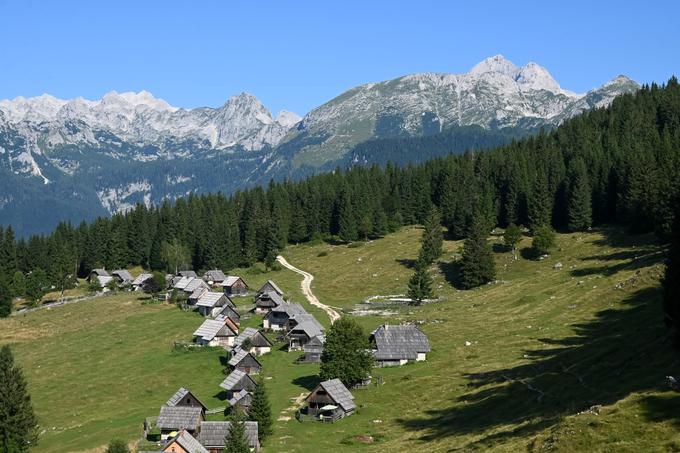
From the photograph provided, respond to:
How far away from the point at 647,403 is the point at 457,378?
31298 mm

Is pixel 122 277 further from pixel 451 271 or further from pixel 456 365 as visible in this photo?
pixel 456 365

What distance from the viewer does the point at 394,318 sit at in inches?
4483

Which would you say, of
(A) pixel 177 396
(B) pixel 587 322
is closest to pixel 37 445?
(A) pixel 177 396

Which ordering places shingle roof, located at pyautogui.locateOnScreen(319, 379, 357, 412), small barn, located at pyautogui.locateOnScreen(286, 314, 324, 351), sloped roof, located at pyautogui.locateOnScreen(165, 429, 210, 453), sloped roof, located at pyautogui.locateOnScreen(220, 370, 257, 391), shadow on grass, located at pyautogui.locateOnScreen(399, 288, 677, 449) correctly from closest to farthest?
shadow on grass, located at pyautogui.locateOnScreen(399, 288, 677, 449)
sloped roof, located at pyautogui.locateOnScreen(165, 429, 210, 453)
shingle roof, located at pyautogui.locateOnScreen(319, 379, 357, 412)
sloped roof, located at pyautogui.locateOnScreen(220, 370, 257, 391)
small barn, located at pyautogui.locateOnScreen(286, 314, 324, 351)

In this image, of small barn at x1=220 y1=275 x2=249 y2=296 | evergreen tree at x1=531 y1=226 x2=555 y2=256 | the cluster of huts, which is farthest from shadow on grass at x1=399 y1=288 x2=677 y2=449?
small barn at x1=220 y1=275 x2=249 y2=296

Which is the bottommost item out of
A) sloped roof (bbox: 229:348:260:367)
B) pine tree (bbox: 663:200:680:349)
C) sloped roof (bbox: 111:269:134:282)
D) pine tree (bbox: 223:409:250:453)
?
sloped roof (bbox: 229:348:260:367)

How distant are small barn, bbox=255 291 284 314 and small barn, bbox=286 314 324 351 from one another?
13.4m

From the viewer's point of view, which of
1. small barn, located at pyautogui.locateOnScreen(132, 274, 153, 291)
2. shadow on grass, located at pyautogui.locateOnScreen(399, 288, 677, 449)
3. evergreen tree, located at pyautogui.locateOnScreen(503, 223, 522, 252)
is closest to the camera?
shadow on grass, located at pyautogui.locateOnScreen(399, 288, 677, 449)

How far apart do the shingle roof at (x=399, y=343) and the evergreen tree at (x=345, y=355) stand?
847cm

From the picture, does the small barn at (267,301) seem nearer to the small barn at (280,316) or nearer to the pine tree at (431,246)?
the small barn at (280,316)

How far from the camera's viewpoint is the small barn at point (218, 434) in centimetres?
6538

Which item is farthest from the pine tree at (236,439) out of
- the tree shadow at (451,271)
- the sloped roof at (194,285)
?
the tree shadow at (451,271)

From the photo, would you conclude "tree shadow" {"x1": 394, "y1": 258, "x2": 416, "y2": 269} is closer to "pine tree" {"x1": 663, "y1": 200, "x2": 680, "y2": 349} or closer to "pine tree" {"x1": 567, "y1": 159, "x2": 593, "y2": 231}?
"pine tree" {"x1": 567, "y1": 159, "x2": 593, "y2": 231}

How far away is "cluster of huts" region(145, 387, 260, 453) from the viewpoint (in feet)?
211
